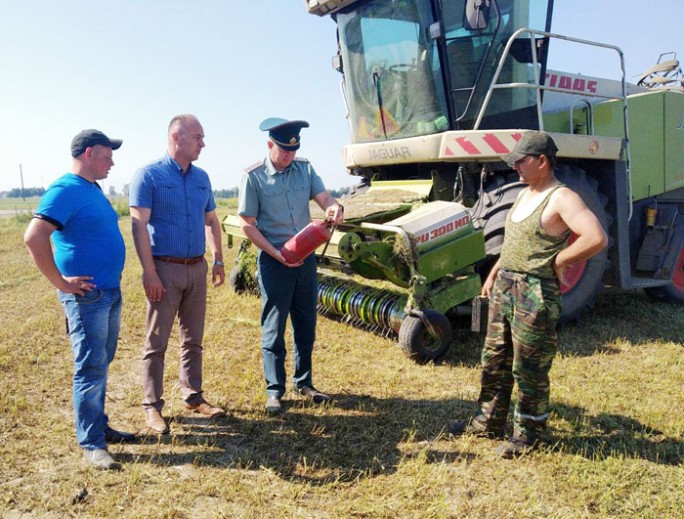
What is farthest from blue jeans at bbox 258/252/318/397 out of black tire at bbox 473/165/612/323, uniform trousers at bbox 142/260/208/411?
black tire at bbox 473/165/612/323

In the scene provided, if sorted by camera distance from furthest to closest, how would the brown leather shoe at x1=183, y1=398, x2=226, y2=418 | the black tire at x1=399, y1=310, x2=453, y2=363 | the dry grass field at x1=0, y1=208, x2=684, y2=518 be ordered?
the black tire at x1=399, y1=310, x2=453, y2=363 → the brown leather shoe at x1=183, y1=398, x2=226, y2=418 → the dry grass field at x1=0, y1=208, x2=684, y2=518

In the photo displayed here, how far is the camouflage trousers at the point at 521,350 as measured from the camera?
2.79 metres

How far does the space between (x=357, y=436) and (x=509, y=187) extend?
284 cm

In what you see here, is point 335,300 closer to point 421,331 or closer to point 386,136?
point 421,331

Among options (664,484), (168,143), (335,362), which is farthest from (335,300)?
(664,484)

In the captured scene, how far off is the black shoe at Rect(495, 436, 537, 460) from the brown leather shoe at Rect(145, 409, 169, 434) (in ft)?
6.31

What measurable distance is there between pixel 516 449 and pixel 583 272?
9.40ft

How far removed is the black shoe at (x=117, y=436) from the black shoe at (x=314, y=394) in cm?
113

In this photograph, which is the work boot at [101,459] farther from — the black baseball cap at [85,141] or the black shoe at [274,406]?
the black baseball cap at [85,141]

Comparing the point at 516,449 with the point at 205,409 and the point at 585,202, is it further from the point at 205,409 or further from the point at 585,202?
the point at 585,202

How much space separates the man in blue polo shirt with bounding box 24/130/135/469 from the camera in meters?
2.74

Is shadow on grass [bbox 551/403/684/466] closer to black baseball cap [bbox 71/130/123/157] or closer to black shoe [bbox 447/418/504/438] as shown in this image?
black shoe [bbox 447/418/504/438]

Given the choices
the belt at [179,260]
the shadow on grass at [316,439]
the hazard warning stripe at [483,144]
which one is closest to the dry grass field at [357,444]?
the shadow on grass at [316,439]

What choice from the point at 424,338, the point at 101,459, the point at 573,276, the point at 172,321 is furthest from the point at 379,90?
the point at 101,459
